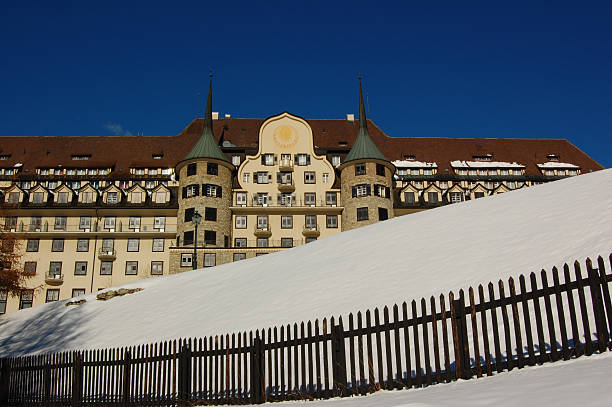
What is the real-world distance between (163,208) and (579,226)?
49505 mm

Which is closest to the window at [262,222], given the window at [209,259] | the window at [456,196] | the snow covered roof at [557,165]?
the window at [209,259]

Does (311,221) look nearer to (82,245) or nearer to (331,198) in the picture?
(331,198)

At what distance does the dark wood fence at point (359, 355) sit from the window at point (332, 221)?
45.3 metres

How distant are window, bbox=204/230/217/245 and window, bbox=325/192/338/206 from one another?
42.4 feet

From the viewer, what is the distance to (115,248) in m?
58.7

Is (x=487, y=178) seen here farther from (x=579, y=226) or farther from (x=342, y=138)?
(x=579, y=226)

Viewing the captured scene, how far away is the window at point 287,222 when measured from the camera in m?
59.6

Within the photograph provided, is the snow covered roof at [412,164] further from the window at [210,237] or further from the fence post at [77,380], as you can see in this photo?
the fence post at [77,380]

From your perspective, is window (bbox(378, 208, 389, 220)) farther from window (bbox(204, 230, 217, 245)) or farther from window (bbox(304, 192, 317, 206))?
window (bbox(204, 230, 217, 245))

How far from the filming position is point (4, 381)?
611 inches

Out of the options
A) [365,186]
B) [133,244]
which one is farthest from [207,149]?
[365,186]

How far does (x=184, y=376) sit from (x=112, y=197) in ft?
174

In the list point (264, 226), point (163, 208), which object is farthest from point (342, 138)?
point (163, 208)

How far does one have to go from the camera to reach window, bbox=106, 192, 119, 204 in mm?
60188
